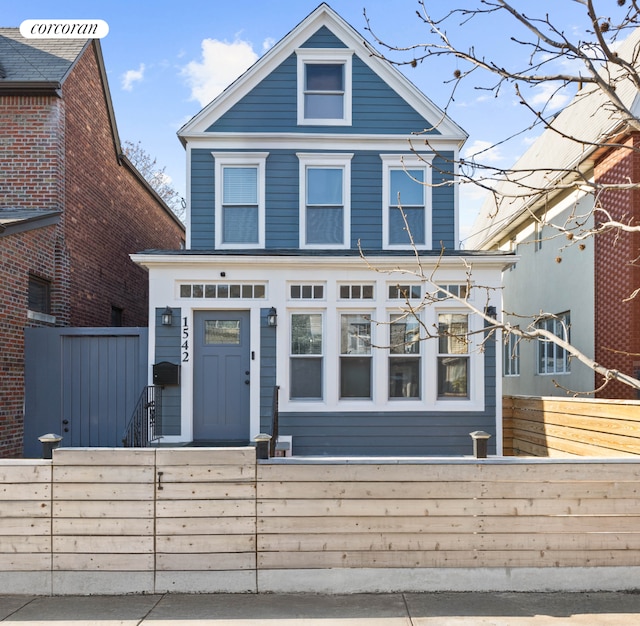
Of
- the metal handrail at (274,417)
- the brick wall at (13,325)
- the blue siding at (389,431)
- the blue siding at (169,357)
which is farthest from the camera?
the blue siding at (389,431)

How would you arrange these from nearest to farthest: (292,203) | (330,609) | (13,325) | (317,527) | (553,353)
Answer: (330,609) → (317,527) → (13,325) → (292,203) → (553,353)

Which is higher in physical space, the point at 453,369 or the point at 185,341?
the point at 185,341

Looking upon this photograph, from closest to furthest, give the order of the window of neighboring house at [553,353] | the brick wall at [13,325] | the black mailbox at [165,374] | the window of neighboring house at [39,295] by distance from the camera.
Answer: the brick wall at [13,325] → the black mailbox at [165,374] → the window of neighboring house at [39,295] → the window of neighboring house at [553,353]

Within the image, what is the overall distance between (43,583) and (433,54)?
4926mm

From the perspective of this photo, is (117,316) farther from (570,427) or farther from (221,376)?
(570,427)

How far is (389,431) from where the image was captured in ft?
30.5

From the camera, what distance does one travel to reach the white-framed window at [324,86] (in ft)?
34.3

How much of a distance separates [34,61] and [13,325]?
5.44 metres

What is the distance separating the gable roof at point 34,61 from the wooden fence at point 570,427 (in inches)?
A: 391

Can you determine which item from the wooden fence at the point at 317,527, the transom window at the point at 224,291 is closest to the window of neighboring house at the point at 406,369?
the transom window at the point at 224,291

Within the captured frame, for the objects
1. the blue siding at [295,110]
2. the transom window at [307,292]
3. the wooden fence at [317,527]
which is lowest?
the wooden fence at [317,527]

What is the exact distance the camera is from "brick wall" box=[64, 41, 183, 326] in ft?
36.2

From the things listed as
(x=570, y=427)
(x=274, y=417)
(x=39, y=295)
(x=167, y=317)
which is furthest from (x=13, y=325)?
(x=570, y=427)

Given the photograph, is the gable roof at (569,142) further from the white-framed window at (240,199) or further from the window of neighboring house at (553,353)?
the white-framed window at (240,199)
